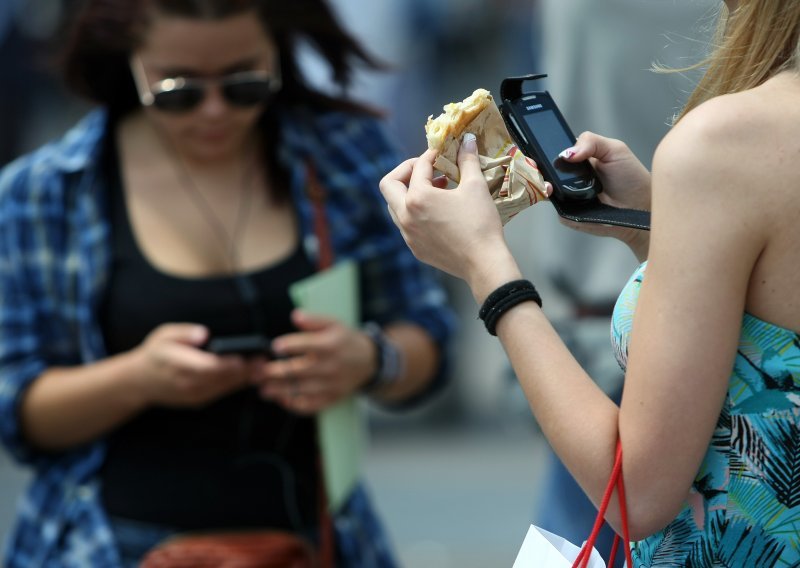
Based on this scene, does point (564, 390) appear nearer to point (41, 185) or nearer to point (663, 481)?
point (663, 481)

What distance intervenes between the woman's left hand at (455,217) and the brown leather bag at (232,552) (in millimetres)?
1043

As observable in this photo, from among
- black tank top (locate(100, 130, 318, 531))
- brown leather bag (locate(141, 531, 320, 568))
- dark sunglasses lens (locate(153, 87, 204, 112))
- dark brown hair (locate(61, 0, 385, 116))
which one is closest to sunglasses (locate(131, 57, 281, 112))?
dark sunglasses lens (locate(153, 87, 204, 112))

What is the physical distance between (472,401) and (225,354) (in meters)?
4.17

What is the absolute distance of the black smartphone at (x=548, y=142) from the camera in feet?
5.36

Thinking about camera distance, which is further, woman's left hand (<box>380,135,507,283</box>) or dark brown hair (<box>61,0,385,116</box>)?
dark brown hair (<box>61,0,385,116</box>)

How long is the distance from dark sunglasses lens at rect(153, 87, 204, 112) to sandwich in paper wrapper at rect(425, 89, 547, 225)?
1096 millimetres

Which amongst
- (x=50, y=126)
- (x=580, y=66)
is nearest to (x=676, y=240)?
(x=580, y=66)

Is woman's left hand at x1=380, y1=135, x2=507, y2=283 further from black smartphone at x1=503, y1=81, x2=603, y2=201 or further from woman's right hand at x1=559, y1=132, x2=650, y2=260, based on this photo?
woman's right hand at x1=559, y1=132, x2=650, y2=260

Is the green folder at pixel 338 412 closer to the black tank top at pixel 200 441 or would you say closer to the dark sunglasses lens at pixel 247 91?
the black tank top at pixel 200 441

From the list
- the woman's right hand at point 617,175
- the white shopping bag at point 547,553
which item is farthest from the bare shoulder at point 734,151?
the white shopping bag at point 547,553

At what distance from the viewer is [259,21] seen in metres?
2.70

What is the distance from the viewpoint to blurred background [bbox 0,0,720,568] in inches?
104

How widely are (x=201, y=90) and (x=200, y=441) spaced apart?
0.72m

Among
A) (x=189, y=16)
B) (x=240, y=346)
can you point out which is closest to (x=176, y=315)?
(x=240, y=346)
